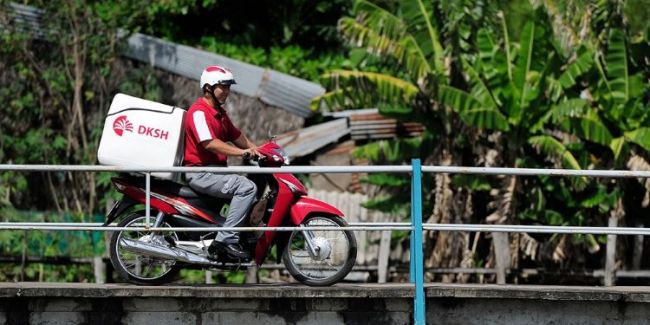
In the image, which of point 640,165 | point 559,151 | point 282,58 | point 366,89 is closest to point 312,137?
point 366,89

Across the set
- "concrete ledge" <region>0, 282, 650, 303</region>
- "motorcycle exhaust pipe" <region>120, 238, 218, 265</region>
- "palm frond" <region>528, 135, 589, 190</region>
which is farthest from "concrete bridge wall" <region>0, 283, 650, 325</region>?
"palm frond" <region>528, 135, 589, 190</region>

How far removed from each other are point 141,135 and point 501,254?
6520 mm

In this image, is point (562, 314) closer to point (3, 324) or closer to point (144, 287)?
point (144, 287)

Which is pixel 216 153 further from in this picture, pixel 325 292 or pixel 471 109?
pixel 471 109

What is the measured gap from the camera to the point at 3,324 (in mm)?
9469

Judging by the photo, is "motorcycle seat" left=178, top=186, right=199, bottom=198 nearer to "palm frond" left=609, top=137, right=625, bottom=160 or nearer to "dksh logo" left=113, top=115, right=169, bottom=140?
"dksh logo" left=113, top=115, right=169, bottom=140

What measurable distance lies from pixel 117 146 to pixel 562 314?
10.5 feet

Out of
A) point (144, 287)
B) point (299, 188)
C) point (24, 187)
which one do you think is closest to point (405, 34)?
point (24, 187)

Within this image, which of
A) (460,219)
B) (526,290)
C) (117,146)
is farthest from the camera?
(460,219)

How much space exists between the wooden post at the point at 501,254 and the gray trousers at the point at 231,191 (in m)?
6.00

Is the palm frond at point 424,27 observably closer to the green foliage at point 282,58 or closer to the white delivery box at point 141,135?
the green foliage at point 282,58

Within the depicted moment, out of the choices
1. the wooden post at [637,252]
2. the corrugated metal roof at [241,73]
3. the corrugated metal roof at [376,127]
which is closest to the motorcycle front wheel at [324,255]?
the wooden post at [637,252]

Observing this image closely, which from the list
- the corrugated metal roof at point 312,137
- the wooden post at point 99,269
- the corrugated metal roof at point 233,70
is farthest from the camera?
the corrugated metal roof at point 233,70

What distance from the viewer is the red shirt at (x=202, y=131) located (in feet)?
32.4
